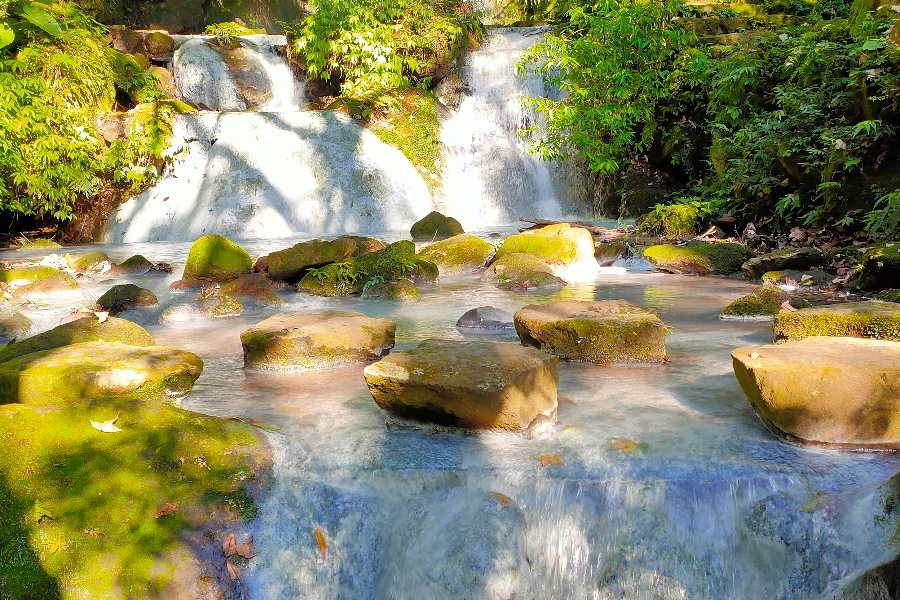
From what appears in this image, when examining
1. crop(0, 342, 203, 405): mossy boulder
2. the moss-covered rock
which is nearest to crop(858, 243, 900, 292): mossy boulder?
the moss-covered rock

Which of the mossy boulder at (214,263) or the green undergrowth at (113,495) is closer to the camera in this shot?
the green undergrowth at (113,495)

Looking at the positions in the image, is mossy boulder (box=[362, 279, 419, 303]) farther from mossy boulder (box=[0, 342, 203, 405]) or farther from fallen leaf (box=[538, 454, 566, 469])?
fallen leaf (box=[538, 454, 566, 469])

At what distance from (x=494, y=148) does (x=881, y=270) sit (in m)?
11.0

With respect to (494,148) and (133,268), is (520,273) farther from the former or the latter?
(494,148)

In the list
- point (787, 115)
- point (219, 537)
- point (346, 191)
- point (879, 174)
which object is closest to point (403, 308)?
point (219, 537)

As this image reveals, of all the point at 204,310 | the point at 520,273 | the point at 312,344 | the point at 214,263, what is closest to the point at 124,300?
the point at 204,310

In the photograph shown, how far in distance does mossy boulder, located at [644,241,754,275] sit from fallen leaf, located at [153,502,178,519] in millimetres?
6979

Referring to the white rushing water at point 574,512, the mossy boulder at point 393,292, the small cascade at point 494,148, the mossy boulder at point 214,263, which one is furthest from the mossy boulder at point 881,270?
the small cascade at point 494,148

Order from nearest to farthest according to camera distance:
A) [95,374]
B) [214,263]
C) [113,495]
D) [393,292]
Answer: [113,495] < [95,374] < [393,292] < [214,263]

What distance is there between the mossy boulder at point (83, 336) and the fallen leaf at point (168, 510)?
189cm

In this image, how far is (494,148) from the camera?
1553 cm

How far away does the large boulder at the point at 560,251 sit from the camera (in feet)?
27.2

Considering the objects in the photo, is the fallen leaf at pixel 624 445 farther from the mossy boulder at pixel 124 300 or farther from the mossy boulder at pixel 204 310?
the mossy boulder at pixel 124 300

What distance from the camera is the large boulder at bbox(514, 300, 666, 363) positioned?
3.85 m
